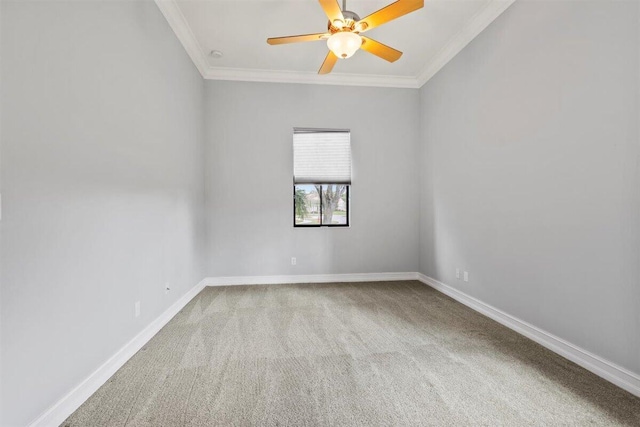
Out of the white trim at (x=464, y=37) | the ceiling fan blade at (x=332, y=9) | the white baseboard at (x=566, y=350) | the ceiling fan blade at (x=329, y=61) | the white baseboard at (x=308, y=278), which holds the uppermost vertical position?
the white trim at (x=464, y=37)

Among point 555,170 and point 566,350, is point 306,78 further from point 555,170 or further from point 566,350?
point 566,350

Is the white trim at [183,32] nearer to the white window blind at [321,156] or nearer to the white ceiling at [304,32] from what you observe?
the white ceiling at [304,32]

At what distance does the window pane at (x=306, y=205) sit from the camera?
4.55 metres

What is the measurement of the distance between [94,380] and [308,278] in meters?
2.92

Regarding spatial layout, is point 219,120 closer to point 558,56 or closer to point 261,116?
point 261,116

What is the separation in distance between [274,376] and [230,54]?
3.70 metres

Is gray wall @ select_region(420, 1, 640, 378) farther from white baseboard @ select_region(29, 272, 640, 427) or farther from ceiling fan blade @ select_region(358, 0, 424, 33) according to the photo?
ceiling fan blade @ select_region(358, 0, 424, 33)

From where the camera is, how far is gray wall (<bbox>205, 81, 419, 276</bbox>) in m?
4.31

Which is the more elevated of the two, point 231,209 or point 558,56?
point 558,56

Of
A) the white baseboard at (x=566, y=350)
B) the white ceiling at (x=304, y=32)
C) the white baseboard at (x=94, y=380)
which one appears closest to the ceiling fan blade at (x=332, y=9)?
the white ceiling at (x=304, y=32)

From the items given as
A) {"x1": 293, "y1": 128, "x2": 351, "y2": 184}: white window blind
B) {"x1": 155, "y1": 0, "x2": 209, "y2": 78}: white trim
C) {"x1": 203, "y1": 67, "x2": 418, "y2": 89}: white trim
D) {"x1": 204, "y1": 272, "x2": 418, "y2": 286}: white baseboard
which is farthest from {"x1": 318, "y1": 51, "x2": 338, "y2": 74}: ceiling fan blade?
{"x1": 204, "y1": 272, "x2": 418, "y2": 286}: white baseboard

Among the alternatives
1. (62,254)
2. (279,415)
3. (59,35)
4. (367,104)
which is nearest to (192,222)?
(62,254)

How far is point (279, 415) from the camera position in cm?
162

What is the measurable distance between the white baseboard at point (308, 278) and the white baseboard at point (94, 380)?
4.58 ft
